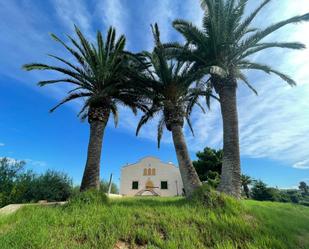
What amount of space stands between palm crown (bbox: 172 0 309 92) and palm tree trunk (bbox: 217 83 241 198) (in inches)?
48.0

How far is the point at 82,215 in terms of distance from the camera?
271 inches

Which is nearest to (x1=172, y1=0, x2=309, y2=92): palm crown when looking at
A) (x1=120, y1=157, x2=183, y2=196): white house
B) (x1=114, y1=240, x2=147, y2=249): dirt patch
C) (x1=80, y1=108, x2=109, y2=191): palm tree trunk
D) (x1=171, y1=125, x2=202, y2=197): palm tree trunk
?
(x1=171, y1=125, x2=202, y2=197): palm tree trunk

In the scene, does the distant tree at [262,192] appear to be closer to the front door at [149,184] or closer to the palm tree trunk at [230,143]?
the front door at [149,184]

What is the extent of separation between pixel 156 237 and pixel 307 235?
5.49m

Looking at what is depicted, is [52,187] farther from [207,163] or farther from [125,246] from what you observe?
[207,163]

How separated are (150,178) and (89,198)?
93.5 ft

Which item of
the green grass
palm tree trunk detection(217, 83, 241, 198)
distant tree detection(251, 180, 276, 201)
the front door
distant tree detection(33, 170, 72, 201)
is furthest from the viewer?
the front door

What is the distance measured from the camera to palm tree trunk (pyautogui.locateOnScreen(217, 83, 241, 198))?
10680 mm

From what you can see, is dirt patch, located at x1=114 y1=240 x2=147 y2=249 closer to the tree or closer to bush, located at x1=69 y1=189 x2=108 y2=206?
bush, located at x1=69 y1=189 x2=108 y2=206

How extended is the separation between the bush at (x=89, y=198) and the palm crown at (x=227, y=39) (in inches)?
348

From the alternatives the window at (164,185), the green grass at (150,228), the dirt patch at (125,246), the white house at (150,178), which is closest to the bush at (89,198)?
the green grass at (150,228)

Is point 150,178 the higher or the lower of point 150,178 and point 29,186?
the higher

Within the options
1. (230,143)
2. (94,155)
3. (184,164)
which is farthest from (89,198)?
(230,143)

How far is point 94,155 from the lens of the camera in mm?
11531
